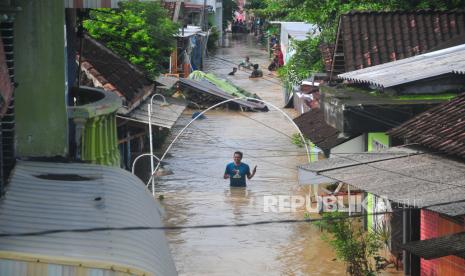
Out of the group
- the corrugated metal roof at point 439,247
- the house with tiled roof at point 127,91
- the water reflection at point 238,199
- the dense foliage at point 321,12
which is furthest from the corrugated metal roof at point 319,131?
the corrugated metal roof at point 439,247

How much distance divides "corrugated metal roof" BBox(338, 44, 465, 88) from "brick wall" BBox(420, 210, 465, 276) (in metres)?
2.09

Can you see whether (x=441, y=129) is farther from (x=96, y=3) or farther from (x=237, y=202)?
(x=237, y=202)

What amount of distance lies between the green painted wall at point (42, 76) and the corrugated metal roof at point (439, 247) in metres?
3.48

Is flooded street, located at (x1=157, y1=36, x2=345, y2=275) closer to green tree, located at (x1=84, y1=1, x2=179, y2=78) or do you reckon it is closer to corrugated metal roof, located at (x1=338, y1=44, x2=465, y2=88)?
green tree, located at (x1=84, y1=1, x2=179, y2=78)

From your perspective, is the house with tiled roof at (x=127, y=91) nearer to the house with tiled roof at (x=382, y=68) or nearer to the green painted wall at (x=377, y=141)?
the house with tiled roof at (x=382, y=68)

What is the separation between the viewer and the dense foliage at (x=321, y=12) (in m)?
21.2

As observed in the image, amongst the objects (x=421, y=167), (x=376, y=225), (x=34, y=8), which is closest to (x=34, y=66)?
(x=34, y=8)

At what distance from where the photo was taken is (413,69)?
49.4 feet

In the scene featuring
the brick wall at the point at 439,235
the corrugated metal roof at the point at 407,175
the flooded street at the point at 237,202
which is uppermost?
the corrugated metal roof at the point at 407,175

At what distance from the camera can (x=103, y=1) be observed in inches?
392

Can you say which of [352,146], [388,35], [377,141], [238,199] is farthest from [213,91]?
[377,141]

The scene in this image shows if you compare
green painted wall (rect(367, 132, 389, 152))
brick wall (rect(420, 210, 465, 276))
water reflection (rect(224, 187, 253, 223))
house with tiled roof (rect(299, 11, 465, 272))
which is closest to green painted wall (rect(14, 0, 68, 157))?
house with tiled roof (rect(299, 11, 465, 272))

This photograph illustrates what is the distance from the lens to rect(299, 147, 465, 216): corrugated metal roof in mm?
8922

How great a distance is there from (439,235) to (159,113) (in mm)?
9084
